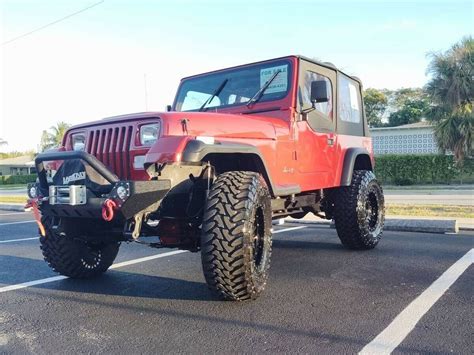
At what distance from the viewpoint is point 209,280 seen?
3980 millimetres

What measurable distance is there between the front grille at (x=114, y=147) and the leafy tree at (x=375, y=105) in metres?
51.7

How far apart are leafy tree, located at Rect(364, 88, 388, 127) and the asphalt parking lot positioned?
49.4 m

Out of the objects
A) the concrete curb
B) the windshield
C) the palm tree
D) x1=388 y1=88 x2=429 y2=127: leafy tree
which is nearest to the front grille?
the windshield

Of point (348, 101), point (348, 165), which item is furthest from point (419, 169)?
point (348, 165)

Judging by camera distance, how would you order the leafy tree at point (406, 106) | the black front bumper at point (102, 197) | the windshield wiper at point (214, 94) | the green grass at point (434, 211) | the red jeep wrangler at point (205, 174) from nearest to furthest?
the black front bumper at point (102, 197) < the red jeep wrangler at point (205, 174) < the windshield wiper at point (214, 94) < the green grass at point (434, 211) < the leafy tree at point (406, 106)

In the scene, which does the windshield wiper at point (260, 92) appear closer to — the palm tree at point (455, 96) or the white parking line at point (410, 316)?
the white parking line at point (410, 316)

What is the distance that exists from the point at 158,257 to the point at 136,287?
66.0 inches

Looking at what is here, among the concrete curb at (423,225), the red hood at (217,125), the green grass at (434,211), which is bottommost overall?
the green grass at (434,211)

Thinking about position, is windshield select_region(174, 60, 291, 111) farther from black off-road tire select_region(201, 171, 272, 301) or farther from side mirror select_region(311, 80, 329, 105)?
black off-road tire select_region(201, 171, 272, 301)

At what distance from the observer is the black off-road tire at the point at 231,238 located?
3885 millimetres

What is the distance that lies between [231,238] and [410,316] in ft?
4.97

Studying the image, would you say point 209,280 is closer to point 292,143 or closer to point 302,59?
point 292,143

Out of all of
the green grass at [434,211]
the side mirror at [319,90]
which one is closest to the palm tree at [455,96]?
the green grass at [434,211]

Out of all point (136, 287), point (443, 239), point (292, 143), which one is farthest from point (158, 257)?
point (443, 239)
